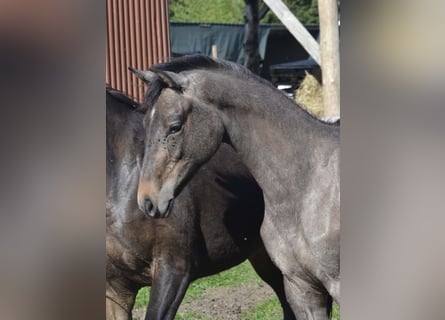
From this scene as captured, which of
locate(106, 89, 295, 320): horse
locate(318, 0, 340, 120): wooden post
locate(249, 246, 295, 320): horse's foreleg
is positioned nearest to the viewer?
locate(106, 89, 295, 320): horse

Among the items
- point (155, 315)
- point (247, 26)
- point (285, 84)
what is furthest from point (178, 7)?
point (155, 315)

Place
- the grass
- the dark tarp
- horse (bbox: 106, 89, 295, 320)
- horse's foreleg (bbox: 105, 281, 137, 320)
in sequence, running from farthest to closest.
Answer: the dark tarp → the grass → horse's foreleg (bbox: 105, 281, 137, 320) → horse (bbox: 106, 89, 295, 320)

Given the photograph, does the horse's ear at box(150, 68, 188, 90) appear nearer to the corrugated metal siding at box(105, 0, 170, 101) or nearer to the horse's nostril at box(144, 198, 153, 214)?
the horse's nostril at box(144, 198, 153, 214)

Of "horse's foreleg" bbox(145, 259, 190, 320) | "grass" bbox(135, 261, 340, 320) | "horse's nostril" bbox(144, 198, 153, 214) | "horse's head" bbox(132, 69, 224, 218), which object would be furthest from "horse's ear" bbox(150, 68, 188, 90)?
"grass" bbox(135, 261, 340, 320)

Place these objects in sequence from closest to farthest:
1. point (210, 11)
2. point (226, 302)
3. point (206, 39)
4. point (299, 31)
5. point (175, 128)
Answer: point (175, 128) < point (226, 302) < point (299, 31) < point (206, 39) < point (210, 11)

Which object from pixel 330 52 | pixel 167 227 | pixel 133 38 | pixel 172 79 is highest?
pixel 172 79

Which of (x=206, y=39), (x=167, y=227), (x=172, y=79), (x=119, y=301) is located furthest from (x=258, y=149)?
(x=206, y=39)

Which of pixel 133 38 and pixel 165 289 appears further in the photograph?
pixel 133 38

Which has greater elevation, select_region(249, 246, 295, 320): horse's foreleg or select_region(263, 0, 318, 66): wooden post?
select_region(263, 0, 318, 66): wooden post

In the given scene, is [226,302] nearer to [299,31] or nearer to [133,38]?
[299,31]

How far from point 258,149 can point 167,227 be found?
86 centimetres

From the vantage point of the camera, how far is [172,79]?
339 cm

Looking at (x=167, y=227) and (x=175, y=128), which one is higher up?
(x=175, y=128)

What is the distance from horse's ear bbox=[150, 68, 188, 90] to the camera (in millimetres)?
3395
